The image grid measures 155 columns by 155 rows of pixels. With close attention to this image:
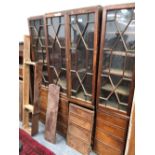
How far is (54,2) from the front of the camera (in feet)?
7.51

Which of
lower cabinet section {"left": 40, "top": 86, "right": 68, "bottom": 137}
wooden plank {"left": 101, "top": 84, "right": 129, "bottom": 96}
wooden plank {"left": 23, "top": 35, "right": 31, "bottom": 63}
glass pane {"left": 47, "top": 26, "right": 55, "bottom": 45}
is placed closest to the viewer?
wooden plank {"left": 101, "top": 84, "right": 129, "bottom": 96}

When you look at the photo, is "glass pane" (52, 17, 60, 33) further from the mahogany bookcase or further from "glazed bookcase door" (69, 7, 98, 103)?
the mahogany bookcase

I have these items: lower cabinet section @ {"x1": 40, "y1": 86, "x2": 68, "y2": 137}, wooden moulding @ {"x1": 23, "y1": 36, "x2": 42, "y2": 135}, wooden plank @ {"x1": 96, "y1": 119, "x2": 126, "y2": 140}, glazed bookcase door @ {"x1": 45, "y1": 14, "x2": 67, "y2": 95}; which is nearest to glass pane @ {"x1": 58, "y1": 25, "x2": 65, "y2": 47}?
glazed bookcase door @ {"x1": 45, "y1": 14, "x2": 67, "y2": 95}

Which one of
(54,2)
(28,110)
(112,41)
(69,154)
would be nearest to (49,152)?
(69,154)

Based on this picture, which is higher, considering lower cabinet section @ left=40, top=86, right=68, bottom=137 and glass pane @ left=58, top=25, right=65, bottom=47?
glass pane @ left=58, top=25, right=65, bottom=47

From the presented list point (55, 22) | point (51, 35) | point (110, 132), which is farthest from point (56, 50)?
point (110, 132)

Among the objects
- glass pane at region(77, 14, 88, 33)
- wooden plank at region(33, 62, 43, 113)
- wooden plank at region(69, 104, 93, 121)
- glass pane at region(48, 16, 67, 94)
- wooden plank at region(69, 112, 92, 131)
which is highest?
glass pane at region(77, 14, 88, 33)

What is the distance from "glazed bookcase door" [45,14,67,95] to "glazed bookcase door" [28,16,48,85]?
0.15 metres

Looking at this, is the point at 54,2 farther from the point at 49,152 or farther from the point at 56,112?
the point at 49,152

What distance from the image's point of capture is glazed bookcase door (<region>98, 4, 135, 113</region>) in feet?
4.84

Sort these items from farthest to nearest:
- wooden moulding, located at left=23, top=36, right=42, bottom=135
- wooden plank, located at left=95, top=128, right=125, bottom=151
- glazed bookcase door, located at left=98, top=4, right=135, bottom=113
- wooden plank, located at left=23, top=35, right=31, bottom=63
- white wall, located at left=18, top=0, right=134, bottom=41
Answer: wooden plank, located at left=23, top=35, right=31, bottom=63 → wooden moulding, located at left=23, top=36, right=42, bottom=135 → white wall, located at left=18, top=0, right=134, bottom=41 → wooden plank, located at left=95, top=128, right=125, bottom=151 → glazed bookcase door, located at left=98, top=4, right=135, bottom=113

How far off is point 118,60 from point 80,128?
1035mm

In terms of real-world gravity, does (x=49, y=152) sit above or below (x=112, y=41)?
below
